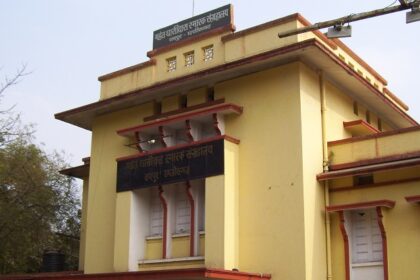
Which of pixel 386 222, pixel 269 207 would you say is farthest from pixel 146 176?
pixel 386 222

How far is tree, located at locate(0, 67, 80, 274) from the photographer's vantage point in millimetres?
23422

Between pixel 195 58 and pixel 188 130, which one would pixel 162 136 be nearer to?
pixel 188 130

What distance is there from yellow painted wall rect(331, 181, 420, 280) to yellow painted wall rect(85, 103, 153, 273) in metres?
5.84

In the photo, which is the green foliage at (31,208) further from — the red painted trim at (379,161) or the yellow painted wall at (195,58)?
the red painted trim at (379,161)

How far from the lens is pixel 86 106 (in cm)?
1827

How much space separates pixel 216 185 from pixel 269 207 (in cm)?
127

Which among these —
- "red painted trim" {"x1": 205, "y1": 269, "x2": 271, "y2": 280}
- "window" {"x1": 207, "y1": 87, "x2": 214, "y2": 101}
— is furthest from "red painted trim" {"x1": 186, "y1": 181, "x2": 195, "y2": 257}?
"window" {"x1": 207, "y1": 87, "x2": 214, "y2": 101}

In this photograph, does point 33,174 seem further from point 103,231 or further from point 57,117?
point 103,231

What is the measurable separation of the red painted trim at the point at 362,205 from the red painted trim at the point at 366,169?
638mm

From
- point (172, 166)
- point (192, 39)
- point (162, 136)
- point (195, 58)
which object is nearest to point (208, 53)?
point (195, 58)

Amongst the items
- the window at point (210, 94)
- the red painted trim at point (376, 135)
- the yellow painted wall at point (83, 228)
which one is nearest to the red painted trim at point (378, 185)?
the red painted trim at point (376, 135)

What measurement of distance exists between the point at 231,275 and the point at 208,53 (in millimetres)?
5867

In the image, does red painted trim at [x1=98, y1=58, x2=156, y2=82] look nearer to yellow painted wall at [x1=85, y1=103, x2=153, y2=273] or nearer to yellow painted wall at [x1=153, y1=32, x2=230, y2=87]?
yellow painted wall at [x1=153, y1=32, x2=230, y2=87]

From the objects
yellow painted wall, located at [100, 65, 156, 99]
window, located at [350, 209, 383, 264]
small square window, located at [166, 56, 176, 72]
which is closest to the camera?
window, located at [350, 209, 383, 264]
